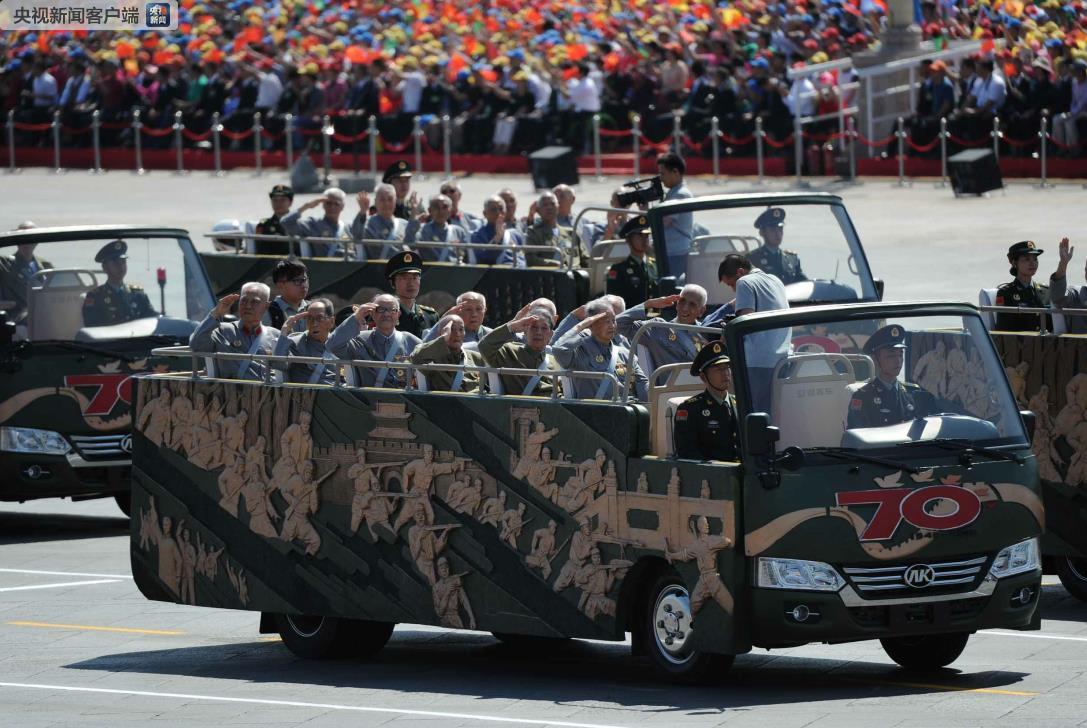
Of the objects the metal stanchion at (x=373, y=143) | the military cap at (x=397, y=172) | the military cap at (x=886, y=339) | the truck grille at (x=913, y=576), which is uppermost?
the metal stanchion at (x=373, y=143)

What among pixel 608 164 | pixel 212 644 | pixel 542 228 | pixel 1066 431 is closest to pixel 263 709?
pixel 212 644

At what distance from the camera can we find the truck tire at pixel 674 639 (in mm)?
12469

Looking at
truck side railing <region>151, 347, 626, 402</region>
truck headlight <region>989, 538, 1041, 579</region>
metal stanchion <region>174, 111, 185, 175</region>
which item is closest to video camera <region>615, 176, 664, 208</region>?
truck side railing <region>151, 347, 626, 402</region>

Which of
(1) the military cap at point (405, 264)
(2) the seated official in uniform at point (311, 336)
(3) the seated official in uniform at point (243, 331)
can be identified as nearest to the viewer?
(2) the seated official in uniform at point (311, 336)

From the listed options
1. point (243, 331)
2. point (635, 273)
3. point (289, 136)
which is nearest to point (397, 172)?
point (635, 273)

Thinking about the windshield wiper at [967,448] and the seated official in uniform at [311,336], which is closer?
the windshield wiper at [967,448]

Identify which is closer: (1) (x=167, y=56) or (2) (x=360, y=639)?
(2) (x=360, y=639)

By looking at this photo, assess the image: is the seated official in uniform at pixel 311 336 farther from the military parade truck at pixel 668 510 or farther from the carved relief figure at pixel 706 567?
the carved relief figure at pixel 706 567

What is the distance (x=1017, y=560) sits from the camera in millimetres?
12555

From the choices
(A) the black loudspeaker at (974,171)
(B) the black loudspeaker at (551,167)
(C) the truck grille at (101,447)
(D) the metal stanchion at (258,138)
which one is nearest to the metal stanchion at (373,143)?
(D) the metal stanchion at (258,138)

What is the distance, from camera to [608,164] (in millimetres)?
40062

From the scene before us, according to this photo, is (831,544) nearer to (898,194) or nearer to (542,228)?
(542,228)

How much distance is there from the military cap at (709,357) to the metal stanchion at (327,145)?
94.6 feet

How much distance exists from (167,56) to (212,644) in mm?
34402
